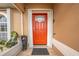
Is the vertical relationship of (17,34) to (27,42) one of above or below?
above

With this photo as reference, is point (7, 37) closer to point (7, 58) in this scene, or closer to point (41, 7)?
point (41, 7)

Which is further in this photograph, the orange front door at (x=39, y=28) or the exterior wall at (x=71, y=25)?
the orange front door at (x=39, y=28)

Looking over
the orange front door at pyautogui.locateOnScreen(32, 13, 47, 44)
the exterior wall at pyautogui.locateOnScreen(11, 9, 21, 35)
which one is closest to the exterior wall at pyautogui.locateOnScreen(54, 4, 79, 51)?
the exterior wall at pyautogui.locateOnScreen(11, 9, 21, 35)

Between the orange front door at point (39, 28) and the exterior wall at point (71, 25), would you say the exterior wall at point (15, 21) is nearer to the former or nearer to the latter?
the orange front door at point (39, 28)

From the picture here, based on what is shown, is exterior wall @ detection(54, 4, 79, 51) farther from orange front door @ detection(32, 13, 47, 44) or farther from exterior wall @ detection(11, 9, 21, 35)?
orange front door @ detection(32, 13, 47, 44)

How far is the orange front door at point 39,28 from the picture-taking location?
20.7 feet

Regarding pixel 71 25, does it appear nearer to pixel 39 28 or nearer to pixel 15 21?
pixel 15 21

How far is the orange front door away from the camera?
249 inches

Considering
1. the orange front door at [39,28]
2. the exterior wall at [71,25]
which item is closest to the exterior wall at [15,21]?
the orange front door at [39,28]

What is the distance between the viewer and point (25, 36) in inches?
217

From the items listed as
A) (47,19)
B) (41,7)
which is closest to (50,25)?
(47,19)

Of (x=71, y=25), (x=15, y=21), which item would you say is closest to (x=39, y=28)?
(x=15, y=21)

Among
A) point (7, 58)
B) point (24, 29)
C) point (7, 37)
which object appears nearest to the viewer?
point (7, 58)

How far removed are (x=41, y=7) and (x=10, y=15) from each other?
1.38 m
